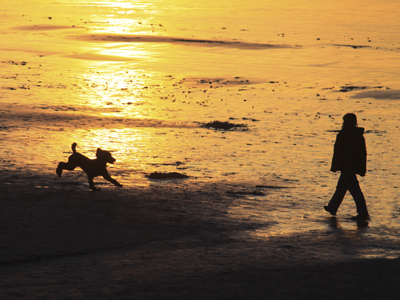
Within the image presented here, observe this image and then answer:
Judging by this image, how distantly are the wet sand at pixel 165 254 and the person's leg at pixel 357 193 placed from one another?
43 cm

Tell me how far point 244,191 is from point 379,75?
17764mm

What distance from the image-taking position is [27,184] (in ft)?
39.5

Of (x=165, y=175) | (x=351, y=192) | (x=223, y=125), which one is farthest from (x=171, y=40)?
(x=351, y=192)

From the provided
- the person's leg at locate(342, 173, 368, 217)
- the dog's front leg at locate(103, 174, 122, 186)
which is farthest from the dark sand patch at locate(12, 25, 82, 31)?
the person's leg at locate(342, 173, 368, 217)

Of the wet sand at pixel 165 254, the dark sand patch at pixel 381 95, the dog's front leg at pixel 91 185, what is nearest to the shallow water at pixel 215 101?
the dark sand patch at pixel 381 95

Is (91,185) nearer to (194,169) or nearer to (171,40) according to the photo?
(194,169)

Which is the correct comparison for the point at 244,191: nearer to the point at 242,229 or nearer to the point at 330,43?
the point at 242,229

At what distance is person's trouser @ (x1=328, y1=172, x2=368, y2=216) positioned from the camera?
10.6 meters

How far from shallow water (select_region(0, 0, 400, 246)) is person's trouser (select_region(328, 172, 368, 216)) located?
0.91 feet

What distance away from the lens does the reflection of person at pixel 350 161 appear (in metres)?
10.7

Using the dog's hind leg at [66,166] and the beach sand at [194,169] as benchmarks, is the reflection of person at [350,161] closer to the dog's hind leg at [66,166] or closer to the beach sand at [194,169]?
the beach sand at [194,169]

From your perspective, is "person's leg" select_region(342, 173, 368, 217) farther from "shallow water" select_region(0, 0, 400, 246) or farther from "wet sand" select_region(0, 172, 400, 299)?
"wet sand" select_region(0, 172, 400, 299)

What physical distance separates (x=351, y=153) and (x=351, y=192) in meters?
0.60

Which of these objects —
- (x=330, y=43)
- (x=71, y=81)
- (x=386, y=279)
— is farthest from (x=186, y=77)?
(x=386, y=279)
